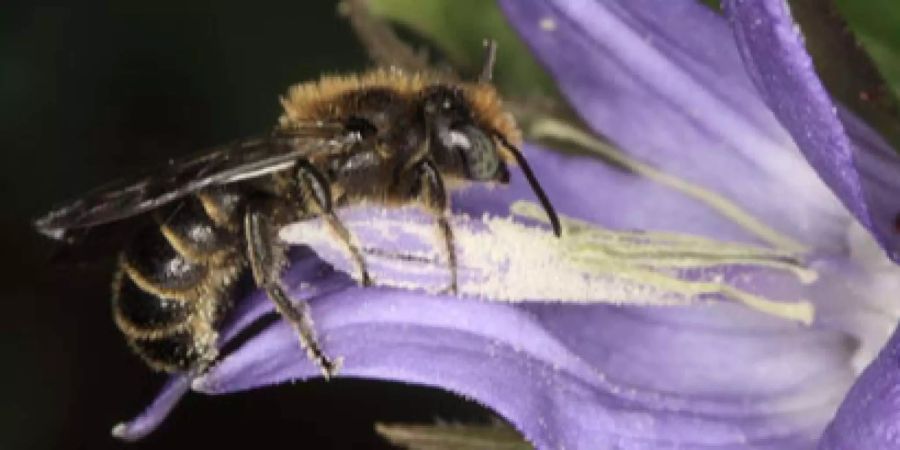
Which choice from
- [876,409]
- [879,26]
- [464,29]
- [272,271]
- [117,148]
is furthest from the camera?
[117,148]

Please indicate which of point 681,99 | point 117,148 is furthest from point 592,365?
point 117,148

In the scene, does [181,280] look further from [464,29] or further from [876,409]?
[876,409]

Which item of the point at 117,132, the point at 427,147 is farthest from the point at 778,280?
the point at 117,132

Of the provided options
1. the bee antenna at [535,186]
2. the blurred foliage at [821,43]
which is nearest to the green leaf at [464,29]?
the blurred foliage at [821,43]

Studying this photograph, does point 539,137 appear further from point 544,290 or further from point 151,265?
point 151,265

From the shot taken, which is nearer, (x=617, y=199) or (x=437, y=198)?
(x=437, y=198)

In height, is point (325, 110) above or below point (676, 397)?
above
